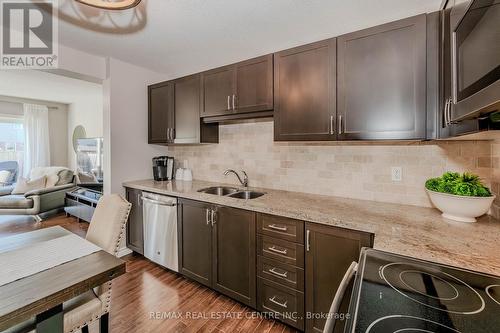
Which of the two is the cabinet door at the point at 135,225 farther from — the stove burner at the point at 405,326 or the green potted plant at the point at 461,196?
the green potted plant at the point at 461,196

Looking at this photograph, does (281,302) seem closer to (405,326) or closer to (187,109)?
(405,326)

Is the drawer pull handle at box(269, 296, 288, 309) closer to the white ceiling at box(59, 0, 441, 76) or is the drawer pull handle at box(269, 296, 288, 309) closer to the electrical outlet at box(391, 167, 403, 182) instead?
the electrical outlet at box(391, 167, 403, 182)

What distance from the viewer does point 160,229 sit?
247cm

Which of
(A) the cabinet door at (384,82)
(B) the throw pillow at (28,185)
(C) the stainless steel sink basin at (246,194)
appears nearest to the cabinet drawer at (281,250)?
(C) the stainless steel sink basin at (246,194)

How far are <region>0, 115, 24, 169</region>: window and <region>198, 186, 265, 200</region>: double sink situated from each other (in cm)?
562

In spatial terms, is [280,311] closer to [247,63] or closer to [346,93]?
[346,93]

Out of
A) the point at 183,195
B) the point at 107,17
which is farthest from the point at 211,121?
the point at 107,17

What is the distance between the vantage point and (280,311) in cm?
171

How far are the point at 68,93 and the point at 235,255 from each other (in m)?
Answer: 5.42

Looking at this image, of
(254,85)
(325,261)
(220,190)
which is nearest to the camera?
(325,261)

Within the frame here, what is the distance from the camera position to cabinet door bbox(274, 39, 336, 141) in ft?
5.82

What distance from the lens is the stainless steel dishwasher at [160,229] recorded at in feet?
7.77

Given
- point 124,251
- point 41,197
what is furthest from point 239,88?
point 41,197

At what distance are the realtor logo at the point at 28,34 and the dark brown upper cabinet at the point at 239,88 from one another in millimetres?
1336
